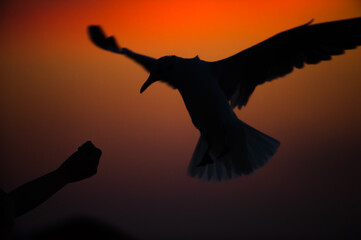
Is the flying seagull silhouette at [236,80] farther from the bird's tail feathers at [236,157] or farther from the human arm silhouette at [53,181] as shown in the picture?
the human arm silhouette at [53,181]

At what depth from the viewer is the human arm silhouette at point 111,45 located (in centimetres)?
181

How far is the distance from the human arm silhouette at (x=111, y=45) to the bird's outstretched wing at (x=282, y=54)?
1.53 ft

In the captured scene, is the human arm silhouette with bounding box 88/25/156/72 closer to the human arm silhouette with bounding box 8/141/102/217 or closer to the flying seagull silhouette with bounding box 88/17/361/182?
the flying seagull silhouette with bounding box 88/17/361/182

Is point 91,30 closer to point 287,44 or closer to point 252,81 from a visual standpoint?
point 252,81

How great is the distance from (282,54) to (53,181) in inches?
50.5

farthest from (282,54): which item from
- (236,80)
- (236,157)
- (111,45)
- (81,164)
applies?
(81,164)

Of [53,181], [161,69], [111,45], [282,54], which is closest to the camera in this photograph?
[53,181]

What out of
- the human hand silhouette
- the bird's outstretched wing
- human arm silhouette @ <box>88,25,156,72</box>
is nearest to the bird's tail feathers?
the bird's outstretched wing

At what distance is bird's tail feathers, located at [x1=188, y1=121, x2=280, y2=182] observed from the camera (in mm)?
1545

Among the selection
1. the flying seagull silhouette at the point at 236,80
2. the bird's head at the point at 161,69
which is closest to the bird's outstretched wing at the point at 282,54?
the flying seagull silhouette at the point at 236,80

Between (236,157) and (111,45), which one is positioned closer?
(236,157)

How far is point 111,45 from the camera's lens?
6.19 feet

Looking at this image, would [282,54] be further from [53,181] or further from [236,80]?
[53,181]

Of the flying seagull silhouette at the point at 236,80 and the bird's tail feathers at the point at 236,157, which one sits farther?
the bird's tail feathers at the point at 236,157
